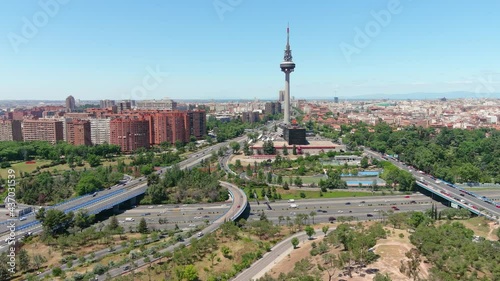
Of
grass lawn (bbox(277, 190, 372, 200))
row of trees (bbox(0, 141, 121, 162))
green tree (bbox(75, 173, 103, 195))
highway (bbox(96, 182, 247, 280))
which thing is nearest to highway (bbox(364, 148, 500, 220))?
grass lawn (bbox(277, 190, 372, 200))

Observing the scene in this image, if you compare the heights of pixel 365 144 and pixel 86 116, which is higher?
pixel 86 116

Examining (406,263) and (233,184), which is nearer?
(406,263)

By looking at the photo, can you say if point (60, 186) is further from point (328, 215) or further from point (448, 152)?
point (448, 152)

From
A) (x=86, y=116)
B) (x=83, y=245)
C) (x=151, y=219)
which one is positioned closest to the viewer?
(x=83, y=245)

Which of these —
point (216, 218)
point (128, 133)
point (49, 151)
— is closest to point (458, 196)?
point (216, 218)

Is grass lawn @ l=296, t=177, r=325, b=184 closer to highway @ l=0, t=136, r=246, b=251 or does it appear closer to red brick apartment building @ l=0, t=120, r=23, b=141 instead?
highway @ l=0, t=136, r=246, b=251

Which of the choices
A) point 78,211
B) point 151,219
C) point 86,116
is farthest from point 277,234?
point 86,116

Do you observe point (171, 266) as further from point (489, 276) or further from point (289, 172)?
point (289, 172)
